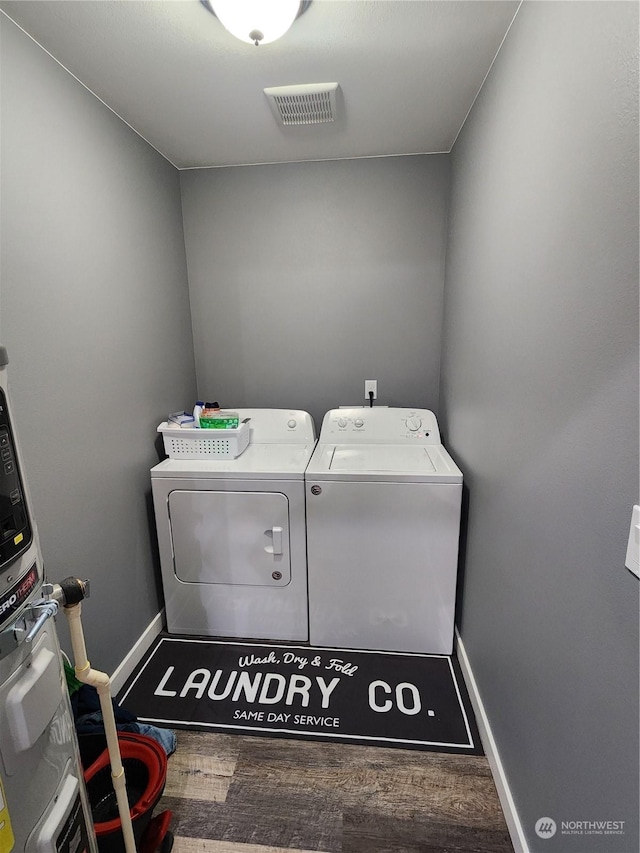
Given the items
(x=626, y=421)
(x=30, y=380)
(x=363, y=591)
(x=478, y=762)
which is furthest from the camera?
(x=363, y=591)

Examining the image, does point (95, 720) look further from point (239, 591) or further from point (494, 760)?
point (494, 760)

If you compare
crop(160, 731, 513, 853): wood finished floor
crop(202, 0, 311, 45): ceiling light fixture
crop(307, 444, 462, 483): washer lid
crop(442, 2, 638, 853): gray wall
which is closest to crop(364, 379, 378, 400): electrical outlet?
crop(307, 444, 462, 483): washer lid

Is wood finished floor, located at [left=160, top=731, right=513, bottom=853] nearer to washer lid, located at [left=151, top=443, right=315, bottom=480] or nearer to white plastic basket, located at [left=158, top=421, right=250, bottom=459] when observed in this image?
washer lid, located at [left=151, top=443, right=315, bottom=480]

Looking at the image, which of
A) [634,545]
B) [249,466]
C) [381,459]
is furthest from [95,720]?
[634,545]

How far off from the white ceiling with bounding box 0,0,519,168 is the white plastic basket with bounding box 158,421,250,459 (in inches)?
54.2

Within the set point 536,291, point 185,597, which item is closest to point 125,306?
point 185,597

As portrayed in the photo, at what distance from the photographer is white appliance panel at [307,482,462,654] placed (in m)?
1.78

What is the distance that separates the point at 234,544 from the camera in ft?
6.34

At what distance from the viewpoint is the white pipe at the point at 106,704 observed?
95 cm

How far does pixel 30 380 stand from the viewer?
1.30 meters

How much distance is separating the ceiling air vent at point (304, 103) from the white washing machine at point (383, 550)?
1.51 m

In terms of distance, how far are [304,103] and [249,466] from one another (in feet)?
5.08

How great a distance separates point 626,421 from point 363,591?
4.70 ft

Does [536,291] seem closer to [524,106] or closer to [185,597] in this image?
[524,106]
